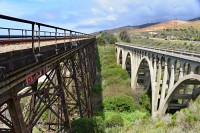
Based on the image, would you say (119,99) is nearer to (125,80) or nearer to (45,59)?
(125,80)

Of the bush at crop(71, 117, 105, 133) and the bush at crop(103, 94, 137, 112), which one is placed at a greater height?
the bush at crop(71, 117, 105, 133)

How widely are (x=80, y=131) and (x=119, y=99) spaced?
631 inches

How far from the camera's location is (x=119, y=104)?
105ft

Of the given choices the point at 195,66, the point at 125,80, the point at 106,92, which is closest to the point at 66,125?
the point at 195,66

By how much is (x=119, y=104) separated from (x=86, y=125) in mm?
15693

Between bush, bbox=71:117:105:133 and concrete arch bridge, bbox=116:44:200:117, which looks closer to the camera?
bush, bbox=71:117:105:133

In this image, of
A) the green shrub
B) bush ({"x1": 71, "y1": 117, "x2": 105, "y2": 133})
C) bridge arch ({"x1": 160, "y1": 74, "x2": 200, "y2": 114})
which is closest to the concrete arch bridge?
bridge arch ({"x1": 160, "y1": 74, "x2": 200, "y2": 114})

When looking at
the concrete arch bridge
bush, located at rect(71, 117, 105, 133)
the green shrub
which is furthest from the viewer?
the green shrub

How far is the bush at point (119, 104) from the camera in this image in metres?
31.7

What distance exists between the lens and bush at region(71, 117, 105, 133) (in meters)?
Answer: 16.5

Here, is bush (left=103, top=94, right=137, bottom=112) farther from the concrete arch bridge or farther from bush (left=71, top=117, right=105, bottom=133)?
bush (left=71, top=117, right=105, bottom=133)

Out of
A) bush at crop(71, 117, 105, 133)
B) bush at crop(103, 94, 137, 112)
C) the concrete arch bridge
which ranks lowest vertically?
bush at crop(103, 94, 137, 112)

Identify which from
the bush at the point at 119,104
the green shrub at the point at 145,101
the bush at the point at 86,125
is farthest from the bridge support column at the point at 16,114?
the green shrub at the point at 145,101

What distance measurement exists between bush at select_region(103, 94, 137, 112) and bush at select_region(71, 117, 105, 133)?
1378 centimetres
